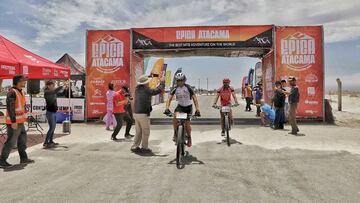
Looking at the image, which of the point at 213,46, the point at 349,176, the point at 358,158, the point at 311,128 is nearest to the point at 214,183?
the point at 349,176

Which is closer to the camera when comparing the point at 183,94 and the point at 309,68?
the point at 183,94

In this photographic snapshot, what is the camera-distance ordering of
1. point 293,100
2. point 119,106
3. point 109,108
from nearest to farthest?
point 119,106, point 293,100, point 109,108

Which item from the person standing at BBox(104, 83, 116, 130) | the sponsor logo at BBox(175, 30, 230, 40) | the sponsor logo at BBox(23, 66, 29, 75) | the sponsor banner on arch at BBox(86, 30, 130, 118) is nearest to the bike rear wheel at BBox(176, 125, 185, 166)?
the sponsor logo at BBox(23, 66, 29, 75)

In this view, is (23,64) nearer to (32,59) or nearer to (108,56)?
(32,59)

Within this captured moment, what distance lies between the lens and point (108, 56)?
1720 cm

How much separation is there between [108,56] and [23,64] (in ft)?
21.7

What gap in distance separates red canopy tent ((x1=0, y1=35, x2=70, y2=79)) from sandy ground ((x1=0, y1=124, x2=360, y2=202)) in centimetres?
235

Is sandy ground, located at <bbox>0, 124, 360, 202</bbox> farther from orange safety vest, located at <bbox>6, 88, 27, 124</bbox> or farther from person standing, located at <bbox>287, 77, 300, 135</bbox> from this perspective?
person standing, located at <bbox>287, 77, 300, 135</bbox>

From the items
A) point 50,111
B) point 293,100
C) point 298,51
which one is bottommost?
point 50,111

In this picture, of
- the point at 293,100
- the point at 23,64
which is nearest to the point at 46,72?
the point at 23,64

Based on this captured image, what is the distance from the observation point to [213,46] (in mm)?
17078

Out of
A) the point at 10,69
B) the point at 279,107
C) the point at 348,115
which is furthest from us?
the point at 348,115

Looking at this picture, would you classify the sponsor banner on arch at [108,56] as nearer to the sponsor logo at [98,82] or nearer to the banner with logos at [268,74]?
the sponsor logo at [98,82]

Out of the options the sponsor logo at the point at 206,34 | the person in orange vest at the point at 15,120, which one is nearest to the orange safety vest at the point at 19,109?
the person in orange vest at the point at 15,120
